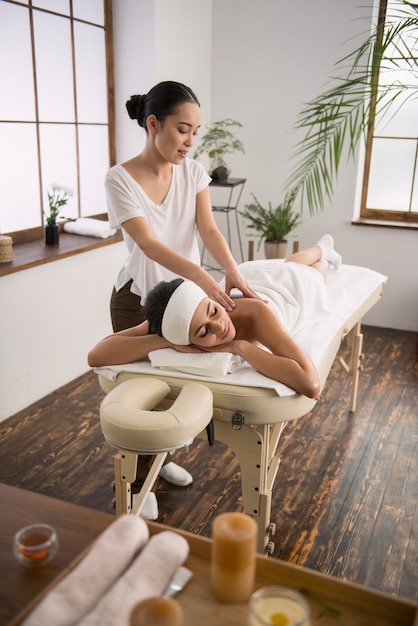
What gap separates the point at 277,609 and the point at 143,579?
0.64 ft

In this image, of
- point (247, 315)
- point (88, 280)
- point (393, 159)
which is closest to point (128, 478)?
point (247, 315)

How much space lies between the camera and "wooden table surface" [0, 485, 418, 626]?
33.5 inches

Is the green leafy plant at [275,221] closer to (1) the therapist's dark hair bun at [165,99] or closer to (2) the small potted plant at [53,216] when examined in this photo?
(2) the small potted plant at [53,216]

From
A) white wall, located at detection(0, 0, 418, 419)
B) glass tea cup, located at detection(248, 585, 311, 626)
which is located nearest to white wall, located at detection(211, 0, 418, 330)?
white wall, located at detection(0, 0, 418, 419)

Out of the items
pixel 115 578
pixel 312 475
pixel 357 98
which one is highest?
pixel 357 98

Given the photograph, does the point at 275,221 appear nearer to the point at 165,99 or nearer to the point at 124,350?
the point at 165,99

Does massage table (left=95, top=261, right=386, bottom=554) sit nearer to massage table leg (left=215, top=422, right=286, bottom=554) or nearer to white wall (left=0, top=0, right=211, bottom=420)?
massage table leg (left=215, top=422, right=286, bottom=554)

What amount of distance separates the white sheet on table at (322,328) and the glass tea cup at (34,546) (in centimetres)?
73

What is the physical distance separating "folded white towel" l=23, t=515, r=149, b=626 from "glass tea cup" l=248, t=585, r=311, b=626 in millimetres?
212

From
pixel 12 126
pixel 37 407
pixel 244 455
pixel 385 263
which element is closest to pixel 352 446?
pixel 244 455

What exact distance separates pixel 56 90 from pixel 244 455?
238 centimetres

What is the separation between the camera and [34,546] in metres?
0.92

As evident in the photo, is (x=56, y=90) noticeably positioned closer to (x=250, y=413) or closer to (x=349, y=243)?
(x=349, y=243)

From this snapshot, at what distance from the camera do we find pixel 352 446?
2607 millimetres
